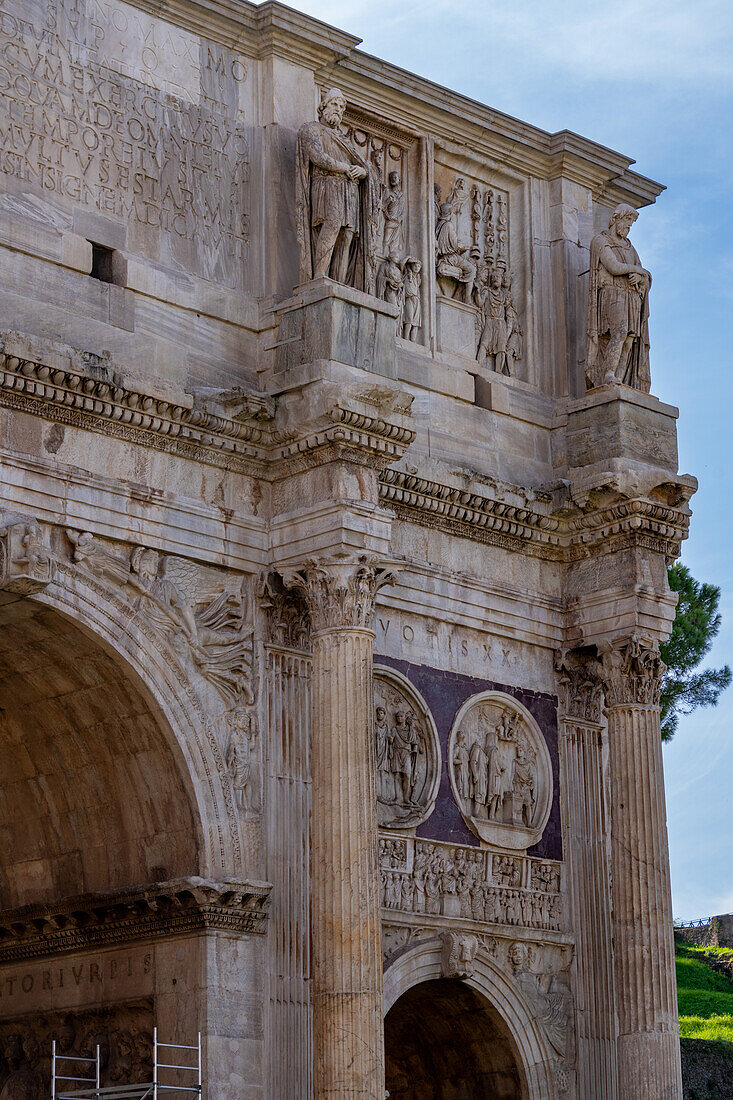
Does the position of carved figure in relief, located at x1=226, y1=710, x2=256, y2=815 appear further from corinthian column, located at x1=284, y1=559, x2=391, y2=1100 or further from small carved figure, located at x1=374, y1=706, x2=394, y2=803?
small carved figure, located at x1=374, y1=706, x2=394, y2=803

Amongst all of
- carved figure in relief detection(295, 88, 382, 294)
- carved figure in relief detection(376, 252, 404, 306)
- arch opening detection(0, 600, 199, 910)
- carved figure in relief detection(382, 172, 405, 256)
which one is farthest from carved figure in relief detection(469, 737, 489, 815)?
carved figure in relief detection(382, 172, 405, 256)

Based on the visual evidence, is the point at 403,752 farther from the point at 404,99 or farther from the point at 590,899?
the point at 404,99

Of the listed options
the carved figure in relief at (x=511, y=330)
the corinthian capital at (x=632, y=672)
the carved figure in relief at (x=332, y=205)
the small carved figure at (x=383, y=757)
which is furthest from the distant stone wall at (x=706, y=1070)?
the carved figure in relief at (x=332, y=205)

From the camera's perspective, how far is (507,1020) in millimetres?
22172

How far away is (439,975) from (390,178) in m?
8.51

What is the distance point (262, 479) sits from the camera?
21062 millimetres

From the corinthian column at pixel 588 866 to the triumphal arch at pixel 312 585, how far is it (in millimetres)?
49

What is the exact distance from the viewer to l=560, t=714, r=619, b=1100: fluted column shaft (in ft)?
74.8

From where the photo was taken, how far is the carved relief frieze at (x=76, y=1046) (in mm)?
19969

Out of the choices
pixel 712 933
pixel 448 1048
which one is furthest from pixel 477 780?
pixel 712 933

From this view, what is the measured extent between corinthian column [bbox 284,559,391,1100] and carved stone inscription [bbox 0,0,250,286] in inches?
143

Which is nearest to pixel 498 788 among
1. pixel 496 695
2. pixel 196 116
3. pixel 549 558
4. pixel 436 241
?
pixel 496 695

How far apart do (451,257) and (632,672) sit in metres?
4.98

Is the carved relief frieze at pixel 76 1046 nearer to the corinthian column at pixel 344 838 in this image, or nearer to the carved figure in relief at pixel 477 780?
the corinthian column at pixel 344 838
